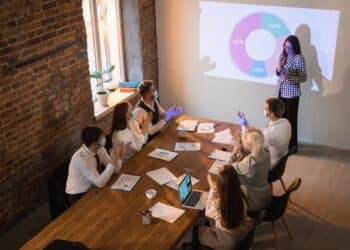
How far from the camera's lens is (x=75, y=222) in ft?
13.5

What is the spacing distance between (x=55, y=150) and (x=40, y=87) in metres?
0.81

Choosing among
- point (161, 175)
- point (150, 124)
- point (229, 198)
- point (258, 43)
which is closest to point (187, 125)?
point (150, 124)

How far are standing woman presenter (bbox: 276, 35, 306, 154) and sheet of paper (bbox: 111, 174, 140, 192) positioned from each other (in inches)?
110

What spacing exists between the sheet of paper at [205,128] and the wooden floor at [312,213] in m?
1.13

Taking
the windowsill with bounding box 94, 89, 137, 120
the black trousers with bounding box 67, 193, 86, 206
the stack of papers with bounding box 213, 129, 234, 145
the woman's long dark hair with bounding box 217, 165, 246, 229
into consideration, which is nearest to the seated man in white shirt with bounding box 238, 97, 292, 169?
the stack of papers with bounding box 213, 129, 234, 145

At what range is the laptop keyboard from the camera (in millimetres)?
4402

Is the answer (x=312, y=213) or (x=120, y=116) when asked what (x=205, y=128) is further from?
(x=312, y=213)

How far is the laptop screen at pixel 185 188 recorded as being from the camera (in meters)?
4.37

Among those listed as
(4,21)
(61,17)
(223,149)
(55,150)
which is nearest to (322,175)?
(223,149)

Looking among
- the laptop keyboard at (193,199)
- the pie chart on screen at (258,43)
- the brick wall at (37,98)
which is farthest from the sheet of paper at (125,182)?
the pie chart on screen at (258,43)

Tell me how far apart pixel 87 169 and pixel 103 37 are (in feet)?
9.51

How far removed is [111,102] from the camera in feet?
22.7

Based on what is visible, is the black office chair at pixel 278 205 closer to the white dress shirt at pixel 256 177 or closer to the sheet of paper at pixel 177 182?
the white dress shirt at pixel 256 177

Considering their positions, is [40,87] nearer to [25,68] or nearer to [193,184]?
[25,68]
